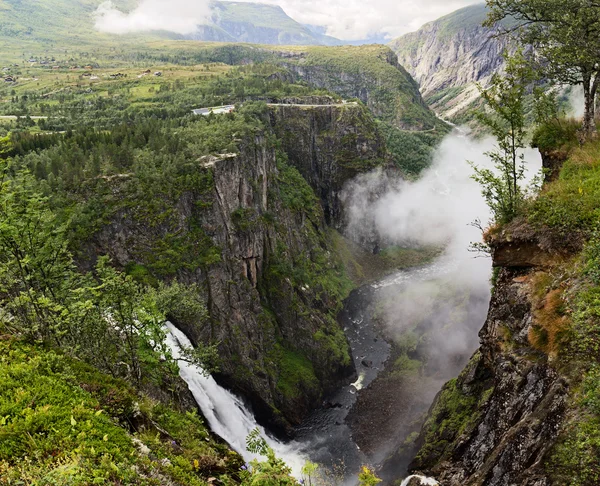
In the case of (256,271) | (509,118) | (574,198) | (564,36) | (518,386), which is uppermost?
(564,36)

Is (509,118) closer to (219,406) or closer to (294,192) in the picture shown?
(219,406)

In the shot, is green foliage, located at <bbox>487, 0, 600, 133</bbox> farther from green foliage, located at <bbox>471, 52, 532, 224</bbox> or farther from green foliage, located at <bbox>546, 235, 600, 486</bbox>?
green foliage, located at <bbox>546, 235, 600, 486</bbox>

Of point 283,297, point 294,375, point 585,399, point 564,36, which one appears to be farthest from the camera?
point 283,297

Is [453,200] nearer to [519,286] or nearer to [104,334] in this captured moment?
[519,286]

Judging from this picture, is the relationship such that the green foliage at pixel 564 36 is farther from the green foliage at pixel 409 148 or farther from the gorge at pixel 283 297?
the green foliage at pixel 409 148

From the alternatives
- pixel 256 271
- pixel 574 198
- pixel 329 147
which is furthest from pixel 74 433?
pixel 329 147

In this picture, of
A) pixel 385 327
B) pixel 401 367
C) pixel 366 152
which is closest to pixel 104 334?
pixel 401 367
